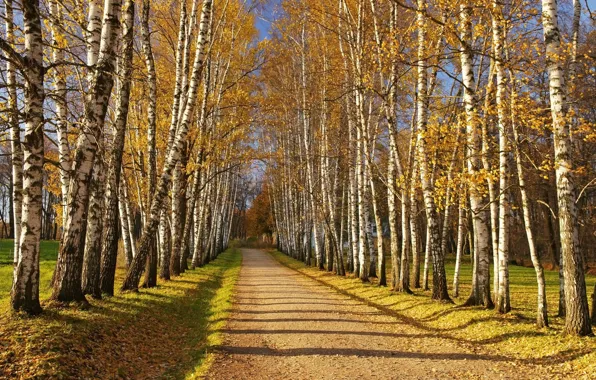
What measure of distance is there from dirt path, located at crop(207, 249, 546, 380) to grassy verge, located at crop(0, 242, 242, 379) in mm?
532

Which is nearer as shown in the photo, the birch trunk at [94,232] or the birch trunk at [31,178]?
the birch trunk at [31,178]

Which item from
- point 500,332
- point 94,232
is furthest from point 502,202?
point 94,232

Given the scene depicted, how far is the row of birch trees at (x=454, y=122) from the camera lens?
25.4ft

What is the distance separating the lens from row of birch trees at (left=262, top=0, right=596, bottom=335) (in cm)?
774

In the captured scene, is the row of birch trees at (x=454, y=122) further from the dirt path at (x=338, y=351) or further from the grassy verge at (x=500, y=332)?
the dirt path at (x=338, y=351)

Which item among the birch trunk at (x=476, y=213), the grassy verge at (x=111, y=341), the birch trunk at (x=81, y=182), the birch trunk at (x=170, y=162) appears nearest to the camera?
the grassy verge at (x=111, y=341)

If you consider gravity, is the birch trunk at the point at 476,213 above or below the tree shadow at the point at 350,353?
above

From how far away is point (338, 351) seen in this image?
7102mm

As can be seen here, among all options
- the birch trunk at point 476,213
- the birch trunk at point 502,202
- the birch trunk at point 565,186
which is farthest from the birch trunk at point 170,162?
the birch trunk at point 565,186

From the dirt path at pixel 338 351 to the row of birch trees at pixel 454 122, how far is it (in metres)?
2.06

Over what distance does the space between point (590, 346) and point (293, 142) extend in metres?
25.9

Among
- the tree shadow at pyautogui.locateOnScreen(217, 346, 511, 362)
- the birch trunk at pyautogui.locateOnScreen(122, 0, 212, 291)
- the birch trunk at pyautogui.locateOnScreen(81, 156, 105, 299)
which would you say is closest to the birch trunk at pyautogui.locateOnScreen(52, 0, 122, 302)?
the birch trunk at pyautogui.locateOnScreen(81, 156, 105, 299)

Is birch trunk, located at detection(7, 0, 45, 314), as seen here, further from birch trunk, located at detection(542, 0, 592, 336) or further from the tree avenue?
birch trunk, located at detection(542, 0, 592, 336)

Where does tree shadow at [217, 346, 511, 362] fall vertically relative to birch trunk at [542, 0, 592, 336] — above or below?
below
